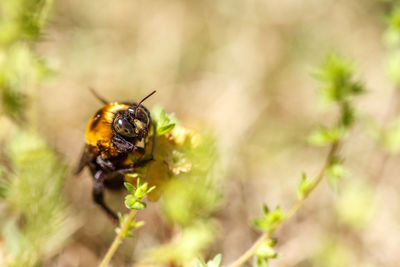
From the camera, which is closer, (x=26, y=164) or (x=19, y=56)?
(x=26, y=164)

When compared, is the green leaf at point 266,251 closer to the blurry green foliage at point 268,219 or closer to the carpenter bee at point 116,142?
the blurry green foliage at point 268,219

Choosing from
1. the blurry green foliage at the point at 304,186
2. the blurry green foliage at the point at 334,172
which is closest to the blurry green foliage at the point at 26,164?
the blurry green foliage at the point at 304,186

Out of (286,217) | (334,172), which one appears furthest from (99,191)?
(334,172)

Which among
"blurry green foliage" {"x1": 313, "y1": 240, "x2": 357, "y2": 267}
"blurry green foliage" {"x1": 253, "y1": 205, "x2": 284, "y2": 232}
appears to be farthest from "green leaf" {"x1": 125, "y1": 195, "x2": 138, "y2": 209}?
"blurry green foliage" {"x1": 313, "y1": 240, "x2": 357, "y2": 267}

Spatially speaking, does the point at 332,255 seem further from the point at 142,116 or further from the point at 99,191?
the point at 142,116

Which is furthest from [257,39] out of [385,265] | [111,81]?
[385,265]

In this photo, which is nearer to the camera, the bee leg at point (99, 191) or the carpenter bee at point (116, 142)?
the carpenter bee at point (116, 142)

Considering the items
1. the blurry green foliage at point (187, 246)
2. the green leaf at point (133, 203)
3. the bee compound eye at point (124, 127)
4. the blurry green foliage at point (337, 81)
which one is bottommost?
the blurry green foliage at point (187, 246)
